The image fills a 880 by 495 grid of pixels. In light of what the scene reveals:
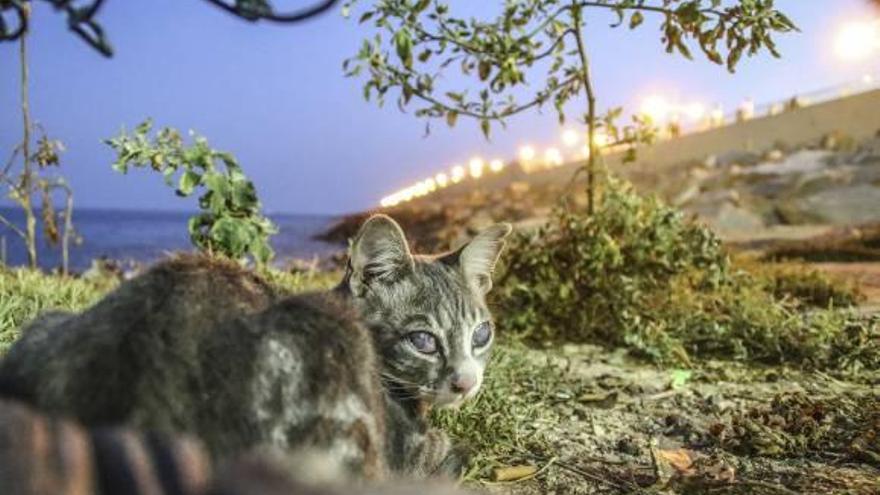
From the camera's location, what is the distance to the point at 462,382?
2812 mm

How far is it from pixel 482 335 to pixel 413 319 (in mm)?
296

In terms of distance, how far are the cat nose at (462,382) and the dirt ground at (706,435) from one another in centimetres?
61

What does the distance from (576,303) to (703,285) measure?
1.13 m

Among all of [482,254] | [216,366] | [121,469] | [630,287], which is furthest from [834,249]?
[121,469]

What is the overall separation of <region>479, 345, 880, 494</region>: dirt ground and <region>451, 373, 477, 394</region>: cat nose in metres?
0.61

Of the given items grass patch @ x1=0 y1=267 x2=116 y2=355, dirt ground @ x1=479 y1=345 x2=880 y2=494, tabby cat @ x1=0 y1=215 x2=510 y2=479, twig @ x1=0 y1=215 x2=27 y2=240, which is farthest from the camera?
twig @ x1=0 y1=215 x2=27 y2=240

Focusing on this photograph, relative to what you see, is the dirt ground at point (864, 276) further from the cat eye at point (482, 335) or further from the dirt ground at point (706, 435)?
the cat eye at point (482, 335)

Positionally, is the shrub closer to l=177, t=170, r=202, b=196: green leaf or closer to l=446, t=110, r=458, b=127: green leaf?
l=446, t=110, r=458, b=127: green leaf

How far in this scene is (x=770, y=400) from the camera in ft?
15.2

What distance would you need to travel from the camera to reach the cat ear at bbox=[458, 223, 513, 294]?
313 cm

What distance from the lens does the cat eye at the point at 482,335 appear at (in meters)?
3.00

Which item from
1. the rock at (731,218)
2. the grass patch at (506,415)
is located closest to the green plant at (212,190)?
the grass patch at (506,415)

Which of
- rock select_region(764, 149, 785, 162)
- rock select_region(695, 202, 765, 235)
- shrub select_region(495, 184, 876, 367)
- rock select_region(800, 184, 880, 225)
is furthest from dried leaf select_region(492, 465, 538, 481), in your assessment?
rock select_region(764, 149, 785, 162)

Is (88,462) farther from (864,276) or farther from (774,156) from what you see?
(774,156)
